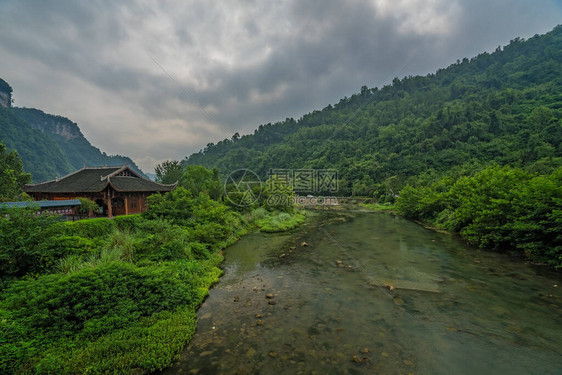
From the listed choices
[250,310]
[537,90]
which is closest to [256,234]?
[250,310]

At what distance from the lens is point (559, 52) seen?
103 metres

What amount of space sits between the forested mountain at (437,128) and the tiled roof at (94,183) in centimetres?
5001

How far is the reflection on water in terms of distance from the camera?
6137 millimetres

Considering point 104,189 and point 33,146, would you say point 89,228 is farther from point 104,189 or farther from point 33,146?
point 33,146

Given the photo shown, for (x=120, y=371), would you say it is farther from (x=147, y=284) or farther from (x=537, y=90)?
(x=537, y=90)

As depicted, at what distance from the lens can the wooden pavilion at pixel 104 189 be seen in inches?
751

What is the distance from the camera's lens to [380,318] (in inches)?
324

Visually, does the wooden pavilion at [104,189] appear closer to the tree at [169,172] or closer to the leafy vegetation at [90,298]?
the leafy vegetation at [90,298]

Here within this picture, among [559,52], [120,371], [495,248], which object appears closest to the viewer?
[120,371]

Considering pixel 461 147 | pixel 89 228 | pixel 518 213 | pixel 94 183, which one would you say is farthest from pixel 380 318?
pixel 461 147

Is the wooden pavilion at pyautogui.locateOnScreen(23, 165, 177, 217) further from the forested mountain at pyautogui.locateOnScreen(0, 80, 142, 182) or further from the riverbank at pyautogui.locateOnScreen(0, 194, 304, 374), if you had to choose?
the forested mountain at pyautogui.locateOnScreen(0, 80, 142, 182)

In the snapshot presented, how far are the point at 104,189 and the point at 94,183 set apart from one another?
2448 mm

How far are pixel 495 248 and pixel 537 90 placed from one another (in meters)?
108

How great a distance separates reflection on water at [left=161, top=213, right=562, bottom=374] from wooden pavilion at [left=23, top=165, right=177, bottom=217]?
12120 millimetres
